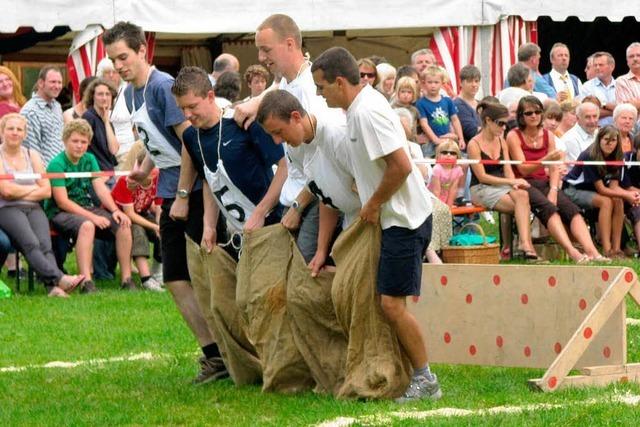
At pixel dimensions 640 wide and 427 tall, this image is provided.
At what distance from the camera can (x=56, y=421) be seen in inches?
282

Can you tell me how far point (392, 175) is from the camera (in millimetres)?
6883

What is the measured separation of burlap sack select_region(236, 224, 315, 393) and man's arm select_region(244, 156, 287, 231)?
5 cm

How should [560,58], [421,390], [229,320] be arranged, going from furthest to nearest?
[560,58] → [229,320] → [421,390]

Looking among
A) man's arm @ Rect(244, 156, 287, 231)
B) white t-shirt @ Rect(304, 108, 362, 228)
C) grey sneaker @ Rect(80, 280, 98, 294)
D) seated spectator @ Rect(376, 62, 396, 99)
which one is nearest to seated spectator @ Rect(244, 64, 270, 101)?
seated spectator @ Rect(376, 62, 396, 99)

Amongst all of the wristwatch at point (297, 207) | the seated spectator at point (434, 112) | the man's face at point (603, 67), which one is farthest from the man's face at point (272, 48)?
the man's face at point (603, 67)

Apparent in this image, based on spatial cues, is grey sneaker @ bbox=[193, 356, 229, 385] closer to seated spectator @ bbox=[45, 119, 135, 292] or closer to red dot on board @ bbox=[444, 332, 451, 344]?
red dot on board @ bbox=[444, 332, 451, 344]

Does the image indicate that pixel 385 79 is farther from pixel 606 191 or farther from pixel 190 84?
pixel 190 84

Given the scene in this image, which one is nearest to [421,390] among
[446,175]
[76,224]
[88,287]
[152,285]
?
[88,287]

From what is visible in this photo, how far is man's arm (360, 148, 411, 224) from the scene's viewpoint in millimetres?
6867

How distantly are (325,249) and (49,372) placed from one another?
88.3 inches

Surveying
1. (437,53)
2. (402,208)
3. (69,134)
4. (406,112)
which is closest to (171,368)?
(402,208)

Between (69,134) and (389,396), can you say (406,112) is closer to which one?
(69,134)

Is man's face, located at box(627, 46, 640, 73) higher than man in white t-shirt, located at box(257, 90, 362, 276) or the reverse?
the reverse

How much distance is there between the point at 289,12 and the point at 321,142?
11099 mm
